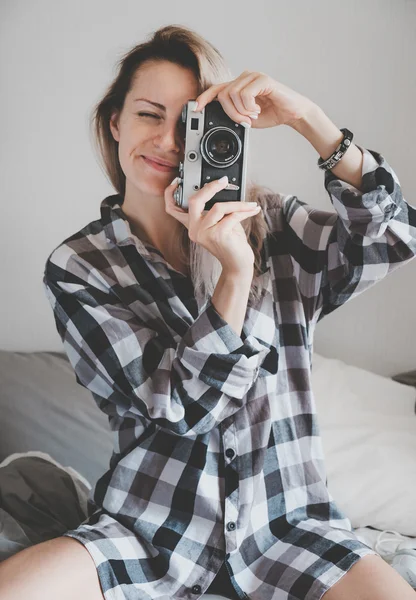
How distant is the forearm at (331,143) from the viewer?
909 mm

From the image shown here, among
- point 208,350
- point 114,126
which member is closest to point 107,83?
point 114,126

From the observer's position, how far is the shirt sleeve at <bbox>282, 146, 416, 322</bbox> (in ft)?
2.87

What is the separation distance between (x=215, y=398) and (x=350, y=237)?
0.29 m

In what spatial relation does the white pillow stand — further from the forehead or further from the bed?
the forehead

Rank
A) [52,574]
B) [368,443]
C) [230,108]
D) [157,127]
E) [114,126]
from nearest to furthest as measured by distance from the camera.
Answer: [52,574]
[230,108]
[157,127]
[114,126]
[368,443]

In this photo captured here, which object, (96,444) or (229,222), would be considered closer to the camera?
(229,222)

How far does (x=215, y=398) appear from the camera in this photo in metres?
0.84

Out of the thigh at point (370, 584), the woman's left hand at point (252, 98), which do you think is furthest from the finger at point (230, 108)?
the thigh at point (370, 584)

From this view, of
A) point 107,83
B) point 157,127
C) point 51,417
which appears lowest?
point 51,417

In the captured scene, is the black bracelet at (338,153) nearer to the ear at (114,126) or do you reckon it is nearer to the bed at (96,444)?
the ear at (114,126)

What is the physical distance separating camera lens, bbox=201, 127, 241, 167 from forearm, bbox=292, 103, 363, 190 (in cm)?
10

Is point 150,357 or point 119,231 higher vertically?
point 119,231

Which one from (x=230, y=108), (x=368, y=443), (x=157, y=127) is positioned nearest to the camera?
(x=230, y=108)

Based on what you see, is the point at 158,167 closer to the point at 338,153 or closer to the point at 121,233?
the point at 121,233
